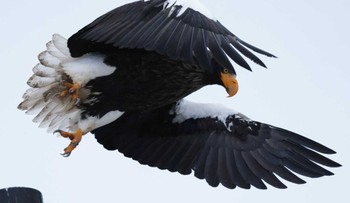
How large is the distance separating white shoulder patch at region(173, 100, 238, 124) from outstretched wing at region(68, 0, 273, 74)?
1206mm

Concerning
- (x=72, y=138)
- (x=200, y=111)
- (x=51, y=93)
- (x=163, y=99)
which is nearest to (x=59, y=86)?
(x=51, y=93)

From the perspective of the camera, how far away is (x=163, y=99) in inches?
317

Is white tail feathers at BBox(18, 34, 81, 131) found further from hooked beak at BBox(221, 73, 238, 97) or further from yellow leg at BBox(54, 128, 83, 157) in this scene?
hooked beak at BBox(221, 73, 238, 97)

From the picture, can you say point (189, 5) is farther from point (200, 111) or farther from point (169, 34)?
point (200, 111)

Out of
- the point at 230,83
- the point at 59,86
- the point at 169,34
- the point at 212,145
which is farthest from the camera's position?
the point at 212,145

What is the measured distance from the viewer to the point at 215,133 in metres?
8.70

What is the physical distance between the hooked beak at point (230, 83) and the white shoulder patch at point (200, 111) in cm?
70

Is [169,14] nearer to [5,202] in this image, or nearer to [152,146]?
[152,146]

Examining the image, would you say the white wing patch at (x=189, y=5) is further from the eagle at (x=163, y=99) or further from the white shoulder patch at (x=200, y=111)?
the white shoulder patch at (x=200, y=111)

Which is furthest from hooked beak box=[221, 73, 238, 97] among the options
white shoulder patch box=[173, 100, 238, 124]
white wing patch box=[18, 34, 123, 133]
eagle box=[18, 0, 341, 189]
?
white wing patch box=[18, 34, 123, 133]

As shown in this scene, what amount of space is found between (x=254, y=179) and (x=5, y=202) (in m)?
3.45

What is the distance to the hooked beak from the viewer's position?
312 inches

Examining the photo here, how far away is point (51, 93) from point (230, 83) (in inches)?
56.7

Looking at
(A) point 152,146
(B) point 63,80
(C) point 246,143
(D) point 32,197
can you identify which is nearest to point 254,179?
(C) point 246,143
